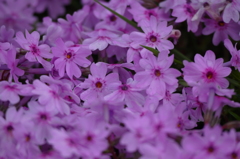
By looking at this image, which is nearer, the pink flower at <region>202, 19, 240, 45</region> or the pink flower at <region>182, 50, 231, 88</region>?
the pink flower at <region>182, 50, 231, 88</region>

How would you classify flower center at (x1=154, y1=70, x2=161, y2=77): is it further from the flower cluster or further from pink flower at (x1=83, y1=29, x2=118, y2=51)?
pink flower at (x1=83, y1=29, x2=118, y2=51)

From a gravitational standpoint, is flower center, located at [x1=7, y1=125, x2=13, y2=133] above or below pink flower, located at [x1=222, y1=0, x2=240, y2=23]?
below

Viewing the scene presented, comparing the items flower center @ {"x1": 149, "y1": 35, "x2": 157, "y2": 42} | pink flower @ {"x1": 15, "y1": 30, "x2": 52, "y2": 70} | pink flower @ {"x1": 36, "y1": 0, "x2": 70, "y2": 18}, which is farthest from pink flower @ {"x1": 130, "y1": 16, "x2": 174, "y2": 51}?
pink flower @ {"x1": 36, "y1": 0, "x2": 70, "y2": 18}

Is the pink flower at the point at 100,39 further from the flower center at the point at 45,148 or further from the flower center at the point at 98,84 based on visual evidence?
the flower center at the point at 45,148

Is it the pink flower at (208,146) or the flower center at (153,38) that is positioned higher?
the flower center at (153,38)

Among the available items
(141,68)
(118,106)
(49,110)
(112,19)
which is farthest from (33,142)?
(112,19)

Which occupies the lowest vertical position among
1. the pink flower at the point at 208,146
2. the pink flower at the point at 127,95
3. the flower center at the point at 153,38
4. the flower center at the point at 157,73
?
the pink flower at the point at 127,95

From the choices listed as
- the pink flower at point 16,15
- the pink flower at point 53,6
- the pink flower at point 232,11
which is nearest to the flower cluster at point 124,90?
the pink flower at point 232,11

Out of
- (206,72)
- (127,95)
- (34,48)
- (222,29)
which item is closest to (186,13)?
(222,29)
